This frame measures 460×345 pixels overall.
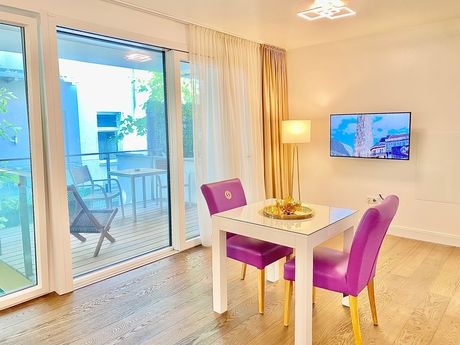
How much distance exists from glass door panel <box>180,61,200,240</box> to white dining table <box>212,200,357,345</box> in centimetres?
129

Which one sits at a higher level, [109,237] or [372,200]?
[372,200]

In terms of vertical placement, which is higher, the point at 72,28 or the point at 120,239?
the point at 72,28

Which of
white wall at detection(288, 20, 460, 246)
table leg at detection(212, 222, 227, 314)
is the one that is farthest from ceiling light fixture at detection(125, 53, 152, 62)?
white wall at detection(288, 20, 460, 246)

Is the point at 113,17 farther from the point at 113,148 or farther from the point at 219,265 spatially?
the point at 219,265

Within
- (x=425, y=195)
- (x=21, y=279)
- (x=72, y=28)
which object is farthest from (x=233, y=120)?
(x=21, y=279)

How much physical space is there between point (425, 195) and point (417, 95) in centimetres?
114

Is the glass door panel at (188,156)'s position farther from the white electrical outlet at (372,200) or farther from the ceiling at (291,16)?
the white electrical outlet at (372,200)

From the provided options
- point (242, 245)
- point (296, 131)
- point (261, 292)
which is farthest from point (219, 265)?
point (296, 131)

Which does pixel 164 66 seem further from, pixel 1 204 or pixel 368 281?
pixel 368 281

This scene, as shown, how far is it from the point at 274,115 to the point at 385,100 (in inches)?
54.3

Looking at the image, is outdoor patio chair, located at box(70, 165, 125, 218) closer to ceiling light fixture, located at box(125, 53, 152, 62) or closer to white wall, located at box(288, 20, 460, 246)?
ceiling light fixture, located at box(125, 53, 152, 62)

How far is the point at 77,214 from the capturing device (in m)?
3.19

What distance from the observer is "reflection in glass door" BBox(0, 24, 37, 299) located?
2.67 meters

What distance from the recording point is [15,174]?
109 inches
